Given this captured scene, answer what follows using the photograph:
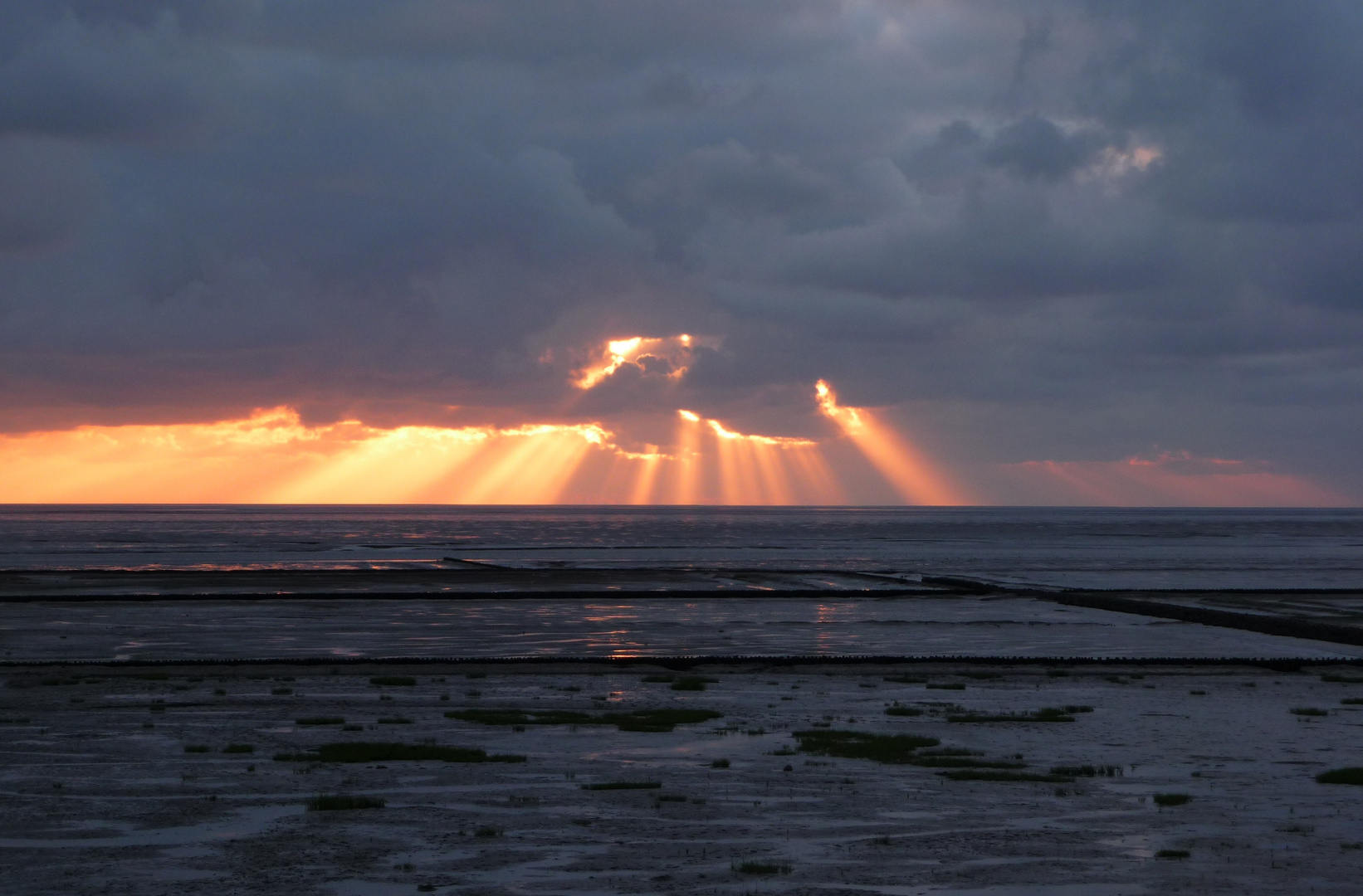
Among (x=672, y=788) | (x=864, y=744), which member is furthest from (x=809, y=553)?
(x=672, y=788)

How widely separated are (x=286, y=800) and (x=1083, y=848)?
36.5 ft

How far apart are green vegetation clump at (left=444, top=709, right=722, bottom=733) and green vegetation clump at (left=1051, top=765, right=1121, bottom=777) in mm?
7867

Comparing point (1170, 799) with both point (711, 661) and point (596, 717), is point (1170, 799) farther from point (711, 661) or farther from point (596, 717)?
point (711, 661)

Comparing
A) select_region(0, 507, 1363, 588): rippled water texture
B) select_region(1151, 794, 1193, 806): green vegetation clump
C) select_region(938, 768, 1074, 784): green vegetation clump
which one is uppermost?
select_region(1151, 794, 1193, 806): green vegetation clump

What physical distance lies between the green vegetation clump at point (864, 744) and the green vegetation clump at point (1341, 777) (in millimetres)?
6455

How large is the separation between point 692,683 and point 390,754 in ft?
39.2

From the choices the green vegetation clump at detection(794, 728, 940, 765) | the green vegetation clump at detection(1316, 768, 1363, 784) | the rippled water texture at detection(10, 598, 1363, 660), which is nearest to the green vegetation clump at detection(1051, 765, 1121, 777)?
the green vegetation clump at detection(794, 728, 940, 765)

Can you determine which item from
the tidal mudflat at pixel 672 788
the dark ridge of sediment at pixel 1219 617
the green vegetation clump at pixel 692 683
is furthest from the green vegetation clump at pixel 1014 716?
the dark ridge of sediment at pixel 1219 617

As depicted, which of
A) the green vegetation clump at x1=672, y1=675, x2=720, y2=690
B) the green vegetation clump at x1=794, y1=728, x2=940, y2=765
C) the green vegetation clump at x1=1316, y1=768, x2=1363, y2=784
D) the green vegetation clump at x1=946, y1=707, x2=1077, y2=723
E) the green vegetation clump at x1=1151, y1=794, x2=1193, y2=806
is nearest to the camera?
the green vegetation clump at x1=1151, y1=794, x2=1193, y2=806

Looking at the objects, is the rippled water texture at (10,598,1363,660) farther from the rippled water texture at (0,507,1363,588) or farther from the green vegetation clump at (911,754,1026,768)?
the rippled water texture at (0,507,1363,588)

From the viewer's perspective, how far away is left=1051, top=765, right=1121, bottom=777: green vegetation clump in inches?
829

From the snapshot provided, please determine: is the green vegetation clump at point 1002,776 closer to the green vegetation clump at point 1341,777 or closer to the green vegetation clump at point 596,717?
the green vegetation clump at point 1341,777

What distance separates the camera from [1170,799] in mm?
19016

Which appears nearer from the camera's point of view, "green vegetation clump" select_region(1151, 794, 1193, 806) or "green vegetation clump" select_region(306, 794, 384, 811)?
"green vegetation clump" select_region(306, 794, 384, 811)
